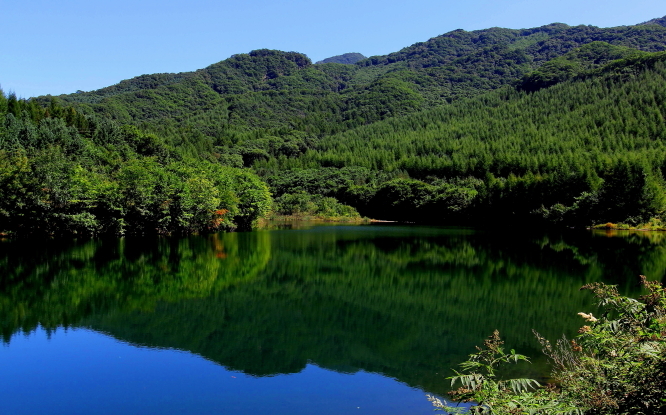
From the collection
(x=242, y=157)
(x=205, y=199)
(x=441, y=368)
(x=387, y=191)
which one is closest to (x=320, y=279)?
(x=441, y=368)

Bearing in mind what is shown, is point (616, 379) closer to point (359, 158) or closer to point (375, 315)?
point (375, 315)

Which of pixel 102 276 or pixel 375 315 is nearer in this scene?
pixel 375 315

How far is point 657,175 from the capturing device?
2454 inches

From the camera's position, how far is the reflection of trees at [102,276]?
1609 cm

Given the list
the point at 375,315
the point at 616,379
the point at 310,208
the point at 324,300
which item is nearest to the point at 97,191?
the point at 324,300

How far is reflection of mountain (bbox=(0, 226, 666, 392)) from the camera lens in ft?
41.3

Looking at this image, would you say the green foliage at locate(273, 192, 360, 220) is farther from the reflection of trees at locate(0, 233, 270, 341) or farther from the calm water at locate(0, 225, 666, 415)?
the calm water at locate(0, 225, 666, 415)

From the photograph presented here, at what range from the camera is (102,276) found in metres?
21.9

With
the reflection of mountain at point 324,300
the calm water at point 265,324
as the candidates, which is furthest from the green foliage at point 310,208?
the calm water at point 265,324

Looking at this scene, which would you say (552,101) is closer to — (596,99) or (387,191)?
(596,99)

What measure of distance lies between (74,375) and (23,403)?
1471mm

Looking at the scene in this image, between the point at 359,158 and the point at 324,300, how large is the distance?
320 feet

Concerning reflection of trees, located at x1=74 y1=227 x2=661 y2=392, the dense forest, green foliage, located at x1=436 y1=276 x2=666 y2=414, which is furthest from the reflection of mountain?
the dense forest

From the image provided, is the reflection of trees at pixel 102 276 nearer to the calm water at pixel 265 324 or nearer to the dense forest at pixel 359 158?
the calm water at pixel 265 324
